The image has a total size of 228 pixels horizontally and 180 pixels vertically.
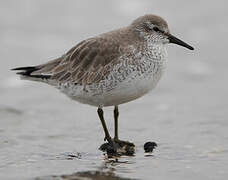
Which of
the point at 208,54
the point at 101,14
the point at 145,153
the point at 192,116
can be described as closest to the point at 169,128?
the point at 192,116

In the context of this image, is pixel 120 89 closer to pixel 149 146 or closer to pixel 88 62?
pixel 88 62

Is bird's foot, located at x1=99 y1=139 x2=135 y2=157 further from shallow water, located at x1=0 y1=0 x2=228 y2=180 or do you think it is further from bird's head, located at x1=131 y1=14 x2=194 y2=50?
bird's head, located at x1=131 y1=14 x2=194 y2=50

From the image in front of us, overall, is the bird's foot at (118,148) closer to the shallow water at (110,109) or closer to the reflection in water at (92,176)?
the shallow water at (110,109)

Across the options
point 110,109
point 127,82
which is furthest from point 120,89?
point 110,109

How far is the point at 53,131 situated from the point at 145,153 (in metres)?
2.39

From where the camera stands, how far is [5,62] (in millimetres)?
15898

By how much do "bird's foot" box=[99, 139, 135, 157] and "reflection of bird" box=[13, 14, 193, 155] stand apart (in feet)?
0.06

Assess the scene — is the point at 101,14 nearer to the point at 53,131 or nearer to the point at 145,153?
the point at 53,131

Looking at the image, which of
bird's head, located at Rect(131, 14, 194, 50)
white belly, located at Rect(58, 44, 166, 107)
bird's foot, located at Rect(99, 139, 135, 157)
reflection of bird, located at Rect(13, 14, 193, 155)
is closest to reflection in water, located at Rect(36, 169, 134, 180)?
bird's foot, located at Rect(99, 139, 135, 157)

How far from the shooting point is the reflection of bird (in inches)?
367

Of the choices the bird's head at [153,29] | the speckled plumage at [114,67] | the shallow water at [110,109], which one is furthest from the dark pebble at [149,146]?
the bird's head at [153,29]

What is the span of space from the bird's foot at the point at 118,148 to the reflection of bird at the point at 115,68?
2 centimetres

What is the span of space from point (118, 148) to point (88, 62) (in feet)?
5.28

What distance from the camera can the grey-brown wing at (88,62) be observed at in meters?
9.56
